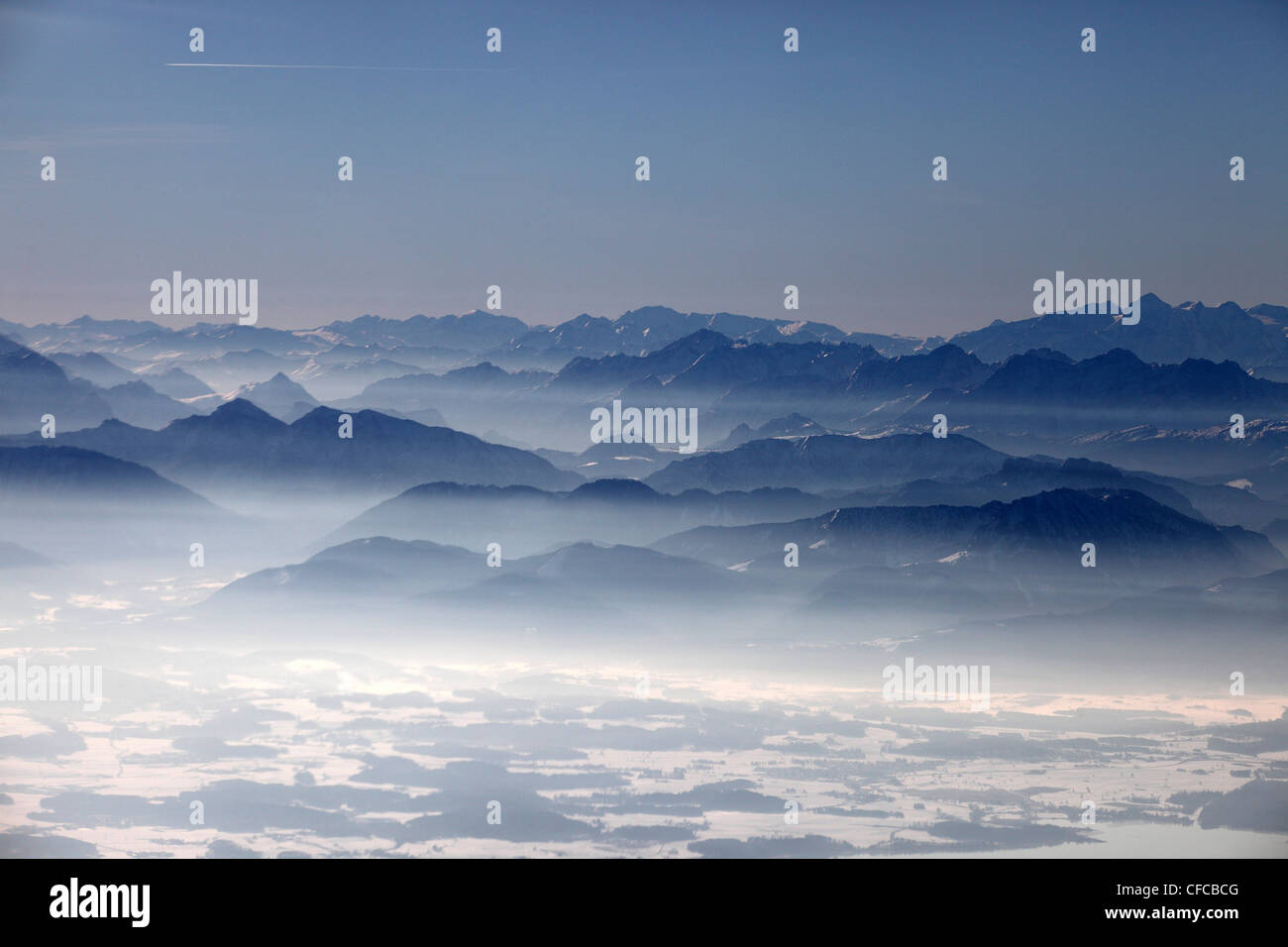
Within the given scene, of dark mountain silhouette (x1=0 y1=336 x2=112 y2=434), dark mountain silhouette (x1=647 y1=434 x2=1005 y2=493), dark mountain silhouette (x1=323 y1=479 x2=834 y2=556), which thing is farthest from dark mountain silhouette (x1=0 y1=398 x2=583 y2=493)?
dark mountain silhouette (x1=647 y1=434 x2=1005 y2=493)

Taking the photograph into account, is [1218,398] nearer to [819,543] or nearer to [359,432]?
[819,543]

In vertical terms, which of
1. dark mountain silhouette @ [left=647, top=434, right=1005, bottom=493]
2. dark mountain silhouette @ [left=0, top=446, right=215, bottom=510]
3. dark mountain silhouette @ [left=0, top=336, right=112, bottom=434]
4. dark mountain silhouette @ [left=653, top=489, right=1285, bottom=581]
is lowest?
dark mountain silhouette @ [left=653, top=489, right=1285, bottom=581]

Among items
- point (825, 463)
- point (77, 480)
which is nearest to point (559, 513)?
point (77, 480)

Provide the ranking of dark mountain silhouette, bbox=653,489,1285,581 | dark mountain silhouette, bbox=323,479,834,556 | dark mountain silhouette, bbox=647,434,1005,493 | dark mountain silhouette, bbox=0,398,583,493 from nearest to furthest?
dark mountain silhouette, bbox=653,489,1285,581 < dark mountain silhouette, bbox=323,479,834,556 < dark mountain silhouette, bbox=0,398,583,493 < dark mountain silhouette, bbox=647,434,1005,493

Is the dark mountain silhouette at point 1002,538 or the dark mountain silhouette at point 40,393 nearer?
the dark mountain silhouette at point 1002,538

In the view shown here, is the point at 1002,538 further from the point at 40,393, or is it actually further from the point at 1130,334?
the point at 40,393

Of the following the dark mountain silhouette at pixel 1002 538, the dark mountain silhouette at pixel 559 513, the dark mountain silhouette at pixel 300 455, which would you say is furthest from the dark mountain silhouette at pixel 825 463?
the dark mountain silhouette at pixel 300 455

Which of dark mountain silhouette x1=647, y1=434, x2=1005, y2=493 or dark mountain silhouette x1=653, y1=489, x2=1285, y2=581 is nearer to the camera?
dark mountain silhouette x1=653, y1=489, x2=1285, y2=581

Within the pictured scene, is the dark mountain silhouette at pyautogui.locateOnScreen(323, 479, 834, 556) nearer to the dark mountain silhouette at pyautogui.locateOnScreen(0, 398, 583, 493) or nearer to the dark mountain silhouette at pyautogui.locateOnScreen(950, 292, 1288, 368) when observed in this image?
the dark mountain silhouette at pyautogui.locateOnScreen(0, 398, 583, 493)

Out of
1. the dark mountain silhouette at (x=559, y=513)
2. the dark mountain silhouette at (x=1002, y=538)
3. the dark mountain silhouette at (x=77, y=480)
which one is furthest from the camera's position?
the dark mountain silhouette at (x=559, y=513)

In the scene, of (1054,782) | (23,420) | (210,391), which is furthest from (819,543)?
(23,420)

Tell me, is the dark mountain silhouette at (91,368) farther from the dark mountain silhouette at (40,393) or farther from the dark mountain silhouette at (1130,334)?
the dark mountain silhouette at (1130,334)
